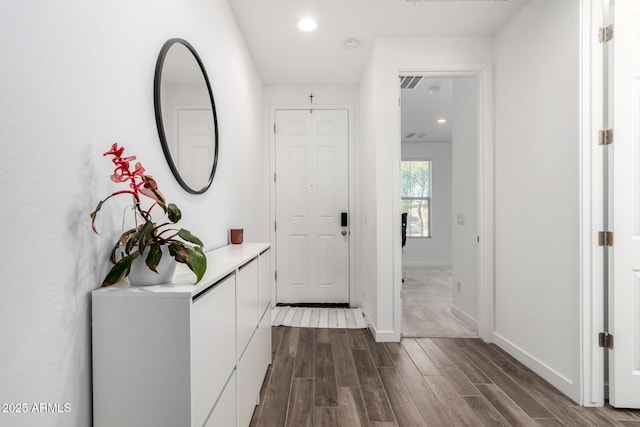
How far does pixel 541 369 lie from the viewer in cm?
221

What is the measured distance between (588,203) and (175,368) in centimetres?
227

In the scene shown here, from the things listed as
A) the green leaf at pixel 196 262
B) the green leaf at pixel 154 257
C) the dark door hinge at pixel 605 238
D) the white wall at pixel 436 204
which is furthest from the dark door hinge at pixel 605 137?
the white wall at pixel 436 204

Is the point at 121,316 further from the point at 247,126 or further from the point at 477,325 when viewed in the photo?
the point at 477,325

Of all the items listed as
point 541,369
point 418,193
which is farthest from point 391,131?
point 418,193

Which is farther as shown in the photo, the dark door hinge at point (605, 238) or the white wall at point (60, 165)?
the dark door hinge at point (605, 238)

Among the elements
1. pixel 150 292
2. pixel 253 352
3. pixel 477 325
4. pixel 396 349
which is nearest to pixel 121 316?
pixel 150 292

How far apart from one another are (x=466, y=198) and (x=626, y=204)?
1520 mm

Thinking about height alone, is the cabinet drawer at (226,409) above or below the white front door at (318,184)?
below

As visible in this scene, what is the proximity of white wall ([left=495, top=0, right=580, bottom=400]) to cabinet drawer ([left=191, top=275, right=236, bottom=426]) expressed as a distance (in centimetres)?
200

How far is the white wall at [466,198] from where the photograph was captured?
310 cm

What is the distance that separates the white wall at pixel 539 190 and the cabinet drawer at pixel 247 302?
1903 mm

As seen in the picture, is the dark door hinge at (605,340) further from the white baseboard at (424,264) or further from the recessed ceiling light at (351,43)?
the white baseboard at (424,264)

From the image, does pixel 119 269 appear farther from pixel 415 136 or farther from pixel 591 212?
pixel 415 136

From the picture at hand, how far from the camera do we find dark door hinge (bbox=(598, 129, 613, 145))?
185cm
